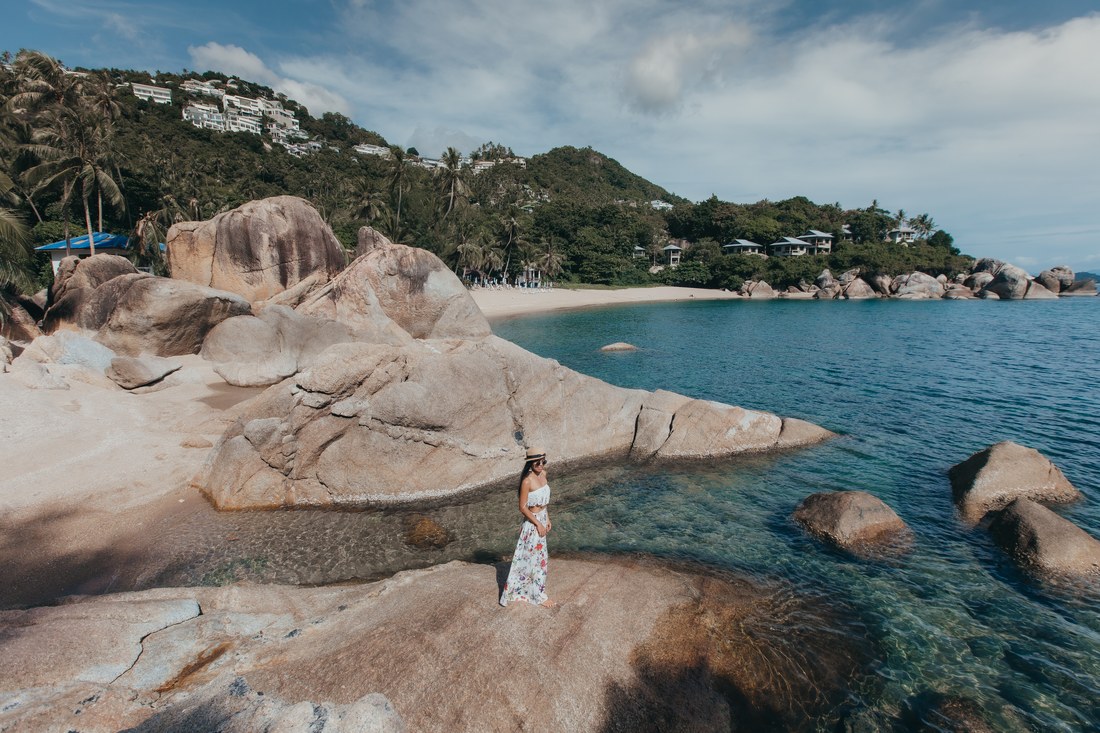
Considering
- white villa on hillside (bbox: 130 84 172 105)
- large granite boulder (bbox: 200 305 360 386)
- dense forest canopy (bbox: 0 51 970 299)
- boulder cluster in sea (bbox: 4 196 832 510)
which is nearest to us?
boulder cluster in sea (bbox: 4 196 832 510)

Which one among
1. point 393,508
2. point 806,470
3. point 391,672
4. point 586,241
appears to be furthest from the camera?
point 586,241

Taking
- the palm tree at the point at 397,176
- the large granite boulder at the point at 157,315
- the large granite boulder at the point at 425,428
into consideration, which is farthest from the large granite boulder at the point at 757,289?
the large granite boulder at the point at 157,315

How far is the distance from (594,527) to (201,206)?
71.4 meters

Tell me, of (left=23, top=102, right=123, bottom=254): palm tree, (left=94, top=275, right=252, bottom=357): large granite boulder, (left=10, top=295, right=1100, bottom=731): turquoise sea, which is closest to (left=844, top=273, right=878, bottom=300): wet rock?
(left=10, top=295, right=1100, bottom=731): turquoise sea

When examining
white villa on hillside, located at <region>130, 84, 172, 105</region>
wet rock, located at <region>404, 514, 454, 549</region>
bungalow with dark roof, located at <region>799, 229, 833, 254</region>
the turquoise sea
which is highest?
white villa on hillside, located at <region>130, 84, 172, 105</region>

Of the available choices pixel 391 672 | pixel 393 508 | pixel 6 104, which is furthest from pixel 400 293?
pixel 6 104

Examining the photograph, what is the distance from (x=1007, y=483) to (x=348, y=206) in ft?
276

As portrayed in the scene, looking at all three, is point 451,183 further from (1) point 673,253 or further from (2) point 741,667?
(2) point 741,667

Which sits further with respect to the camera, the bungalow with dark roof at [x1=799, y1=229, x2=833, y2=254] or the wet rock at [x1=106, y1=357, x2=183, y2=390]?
the bungalow with dark roof at [x1=799, y1=229, x2=833, y2=254]

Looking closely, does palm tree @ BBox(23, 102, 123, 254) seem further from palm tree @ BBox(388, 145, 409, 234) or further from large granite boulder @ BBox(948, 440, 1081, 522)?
large granite boulder @ BBox(948, 440, 1081, 522)

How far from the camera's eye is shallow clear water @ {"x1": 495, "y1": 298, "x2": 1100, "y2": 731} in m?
7.70

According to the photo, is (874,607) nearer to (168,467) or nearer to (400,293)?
(168,467)

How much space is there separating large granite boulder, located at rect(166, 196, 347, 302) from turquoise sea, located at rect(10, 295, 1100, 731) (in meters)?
20.0

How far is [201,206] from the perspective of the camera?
62625 millimetres
